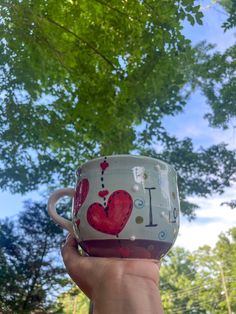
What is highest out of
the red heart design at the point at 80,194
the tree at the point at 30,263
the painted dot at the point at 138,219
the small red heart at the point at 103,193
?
the tree at the point at 30,263

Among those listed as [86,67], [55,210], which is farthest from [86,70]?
[55,210]

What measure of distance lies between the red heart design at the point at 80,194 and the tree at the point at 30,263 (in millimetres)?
3003

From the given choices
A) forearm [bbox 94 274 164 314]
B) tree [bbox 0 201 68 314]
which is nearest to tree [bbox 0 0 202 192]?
forearm [bbox 94 274 164 314]

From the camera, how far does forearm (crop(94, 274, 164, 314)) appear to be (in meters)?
0.47

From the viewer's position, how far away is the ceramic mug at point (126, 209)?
0.49 metres

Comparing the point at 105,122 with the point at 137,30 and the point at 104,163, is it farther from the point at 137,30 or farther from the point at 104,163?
the point at 104,163

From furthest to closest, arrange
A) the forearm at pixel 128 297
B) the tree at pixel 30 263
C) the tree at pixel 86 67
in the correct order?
1. the tree at pixel 30 263
2. the tree at pixel 86 67
3. the forearm at pixel 128 297

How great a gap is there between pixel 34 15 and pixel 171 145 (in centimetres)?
227

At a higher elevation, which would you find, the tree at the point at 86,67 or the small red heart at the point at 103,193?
the tree at the point at 86,67

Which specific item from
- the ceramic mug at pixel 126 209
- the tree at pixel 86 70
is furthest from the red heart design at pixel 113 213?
the tree at pixel 86 70

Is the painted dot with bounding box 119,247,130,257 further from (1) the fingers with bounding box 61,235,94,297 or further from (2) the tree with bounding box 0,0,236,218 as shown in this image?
(2) the tree with bounding box 0,0,236,218

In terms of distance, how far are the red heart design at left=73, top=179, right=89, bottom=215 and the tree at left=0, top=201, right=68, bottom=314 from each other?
3003 millimetres

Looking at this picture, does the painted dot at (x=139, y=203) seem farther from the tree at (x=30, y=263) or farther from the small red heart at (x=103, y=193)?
the tree at (x=30, y=263)

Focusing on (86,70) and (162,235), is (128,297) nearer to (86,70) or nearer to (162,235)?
(162,235)
